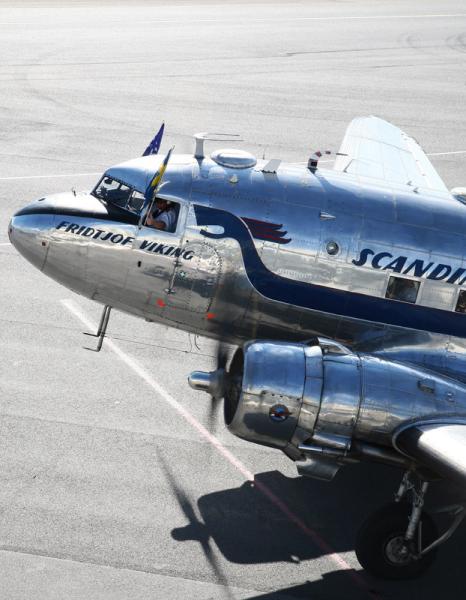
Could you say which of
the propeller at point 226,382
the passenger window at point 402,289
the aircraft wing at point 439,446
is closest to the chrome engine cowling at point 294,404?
the propeller at point 226,382

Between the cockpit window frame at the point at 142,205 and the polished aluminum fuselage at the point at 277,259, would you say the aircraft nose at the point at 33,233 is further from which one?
the cockpit window frame at the point at 142,205

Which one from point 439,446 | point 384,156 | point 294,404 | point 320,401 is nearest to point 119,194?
point 294,404

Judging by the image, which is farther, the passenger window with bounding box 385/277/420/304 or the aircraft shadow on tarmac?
the passenger window with bounding box 385/277/420/304

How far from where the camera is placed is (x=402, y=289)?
16.2 m

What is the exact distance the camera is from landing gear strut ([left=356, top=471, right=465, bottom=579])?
13875 millimetres

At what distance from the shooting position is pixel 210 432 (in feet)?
57.4

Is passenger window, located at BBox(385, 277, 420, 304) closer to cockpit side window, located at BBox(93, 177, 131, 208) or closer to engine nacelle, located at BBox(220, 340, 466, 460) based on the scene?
engine nacelle, located at BBox(220, 340, 466, 460)

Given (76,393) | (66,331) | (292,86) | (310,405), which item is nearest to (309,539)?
(310,405)

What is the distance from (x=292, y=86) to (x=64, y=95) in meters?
11.2

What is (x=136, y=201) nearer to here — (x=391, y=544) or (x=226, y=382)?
(x=226, y=382)

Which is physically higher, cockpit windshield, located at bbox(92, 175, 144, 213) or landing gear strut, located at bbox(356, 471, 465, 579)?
cockpit windshield, located at bbox(92, 175, 144, 213)

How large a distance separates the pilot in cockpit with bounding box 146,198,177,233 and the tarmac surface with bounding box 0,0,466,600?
400cm

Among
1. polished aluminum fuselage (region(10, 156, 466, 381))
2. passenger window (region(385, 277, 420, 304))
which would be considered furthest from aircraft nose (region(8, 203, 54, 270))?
passenger window (region(385, 277, 420, 304))

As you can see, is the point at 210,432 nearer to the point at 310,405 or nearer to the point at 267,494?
the point at 267,494
